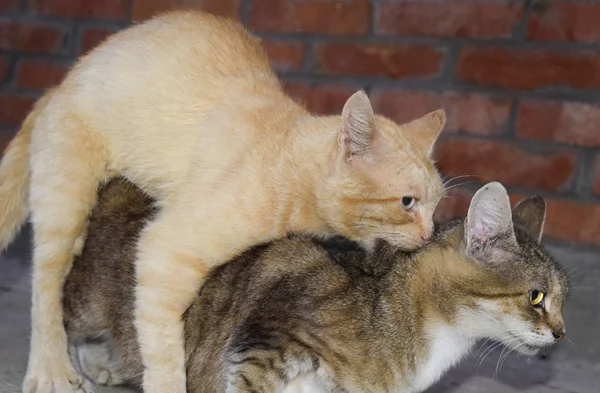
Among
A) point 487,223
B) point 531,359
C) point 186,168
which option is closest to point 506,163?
point 531,359

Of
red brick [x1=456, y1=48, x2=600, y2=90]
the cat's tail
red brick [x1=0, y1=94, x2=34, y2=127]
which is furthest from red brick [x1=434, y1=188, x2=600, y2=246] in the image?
red brick [x1=0, y1=94, x2=34, y2=127]

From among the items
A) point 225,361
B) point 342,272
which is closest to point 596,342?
point 342,272

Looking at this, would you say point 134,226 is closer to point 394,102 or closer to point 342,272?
point 342,272

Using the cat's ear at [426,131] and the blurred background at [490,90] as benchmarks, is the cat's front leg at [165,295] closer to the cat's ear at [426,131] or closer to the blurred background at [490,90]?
the cat's ear at [426,131]

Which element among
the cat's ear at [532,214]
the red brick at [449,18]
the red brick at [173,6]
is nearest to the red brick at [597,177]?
the red brick at [449,18]

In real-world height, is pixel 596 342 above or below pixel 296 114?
below

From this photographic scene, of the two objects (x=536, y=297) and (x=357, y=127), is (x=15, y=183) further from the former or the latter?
(x=536, y=297)

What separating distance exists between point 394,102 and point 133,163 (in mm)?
1171

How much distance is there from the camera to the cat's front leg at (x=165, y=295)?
169 cm

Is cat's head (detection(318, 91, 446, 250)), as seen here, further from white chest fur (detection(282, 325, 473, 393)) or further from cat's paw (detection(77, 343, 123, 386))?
cat's paw (detection(77, 343, 123, 386))

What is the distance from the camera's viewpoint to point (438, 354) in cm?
176

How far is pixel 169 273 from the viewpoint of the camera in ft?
5.55

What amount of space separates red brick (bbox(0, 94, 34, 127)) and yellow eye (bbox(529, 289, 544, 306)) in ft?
7.65

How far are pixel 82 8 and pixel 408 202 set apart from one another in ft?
6.63
